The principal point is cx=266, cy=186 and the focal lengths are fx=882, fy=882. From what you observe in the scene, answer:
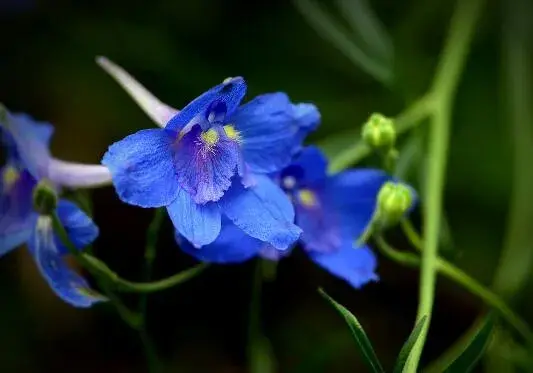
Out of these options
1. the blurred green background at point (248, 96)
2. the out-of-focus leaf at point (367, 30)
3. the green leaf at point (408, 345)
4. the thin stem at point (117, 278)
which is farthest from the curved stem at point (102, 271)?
the out-of-focus leaf at point (367, 30)

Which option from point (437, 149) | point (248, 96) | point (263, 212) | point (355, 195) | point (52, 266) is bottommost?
point (52, 266)

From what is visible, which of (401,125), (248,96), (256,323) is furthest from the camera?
(248,96)

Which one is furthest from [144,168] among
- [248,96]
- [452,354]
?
[248,96]

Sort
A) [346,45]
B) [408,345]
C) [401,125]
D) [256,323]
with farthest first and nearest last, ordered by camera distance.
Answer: [346,45], [401,125], [256,323], [408,345]

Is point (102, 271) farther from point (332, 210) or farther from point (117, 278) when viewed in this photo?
point (332, 210)

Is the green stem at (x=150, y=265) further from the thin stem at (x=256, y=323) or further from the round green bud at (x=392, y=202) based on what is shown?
the round green bud at (x=392, y=202)

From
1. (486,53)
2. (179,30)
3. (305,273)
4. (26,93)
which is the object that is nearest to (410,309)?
(305,273)
